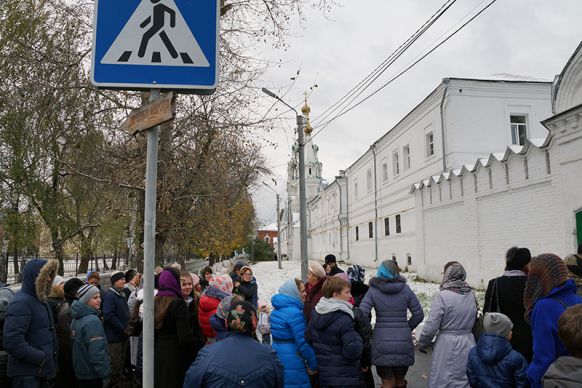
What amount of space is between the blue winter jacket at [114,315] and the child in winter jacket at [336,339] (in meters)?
3.20

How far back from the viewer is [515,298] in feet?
16.0

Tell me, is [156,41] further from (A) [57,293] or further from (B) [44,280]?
(A) [57,293]

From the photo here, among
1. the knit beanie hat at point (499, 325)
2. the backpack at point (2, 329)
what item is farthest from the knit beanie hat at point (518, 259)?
the backpack at point (2, 329)

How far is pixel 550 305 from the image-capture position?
3480mm

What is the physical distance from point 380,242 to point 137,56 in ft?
108

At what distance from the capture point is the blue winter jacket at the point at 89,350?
4965 millimetres

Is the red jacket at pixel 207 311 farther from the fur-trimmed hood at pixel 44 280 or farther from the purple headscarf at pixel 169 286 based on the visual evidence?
the fur-trimmed hood at pixel 44 280

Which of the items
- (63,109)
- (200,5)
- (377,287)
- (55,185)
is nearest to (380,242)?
(55,185)

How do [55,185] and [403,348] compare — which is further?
[55,185]

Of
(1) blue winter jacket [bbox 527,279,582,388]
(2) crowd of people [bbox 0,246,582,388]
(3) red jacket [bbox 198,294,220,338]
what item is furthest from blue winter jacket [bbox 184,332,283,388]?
(3) red jacket [bbox 198,294,220,338]

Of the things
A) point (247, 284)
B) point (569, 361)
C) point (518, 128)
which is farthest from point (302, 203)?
point (518, 128)

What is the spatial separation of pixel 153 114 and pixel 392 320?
3.84 meters

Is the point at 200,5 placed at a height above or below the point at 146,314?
above

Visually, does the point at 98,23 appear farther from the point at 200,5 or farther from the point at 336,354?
the point at 336,354
